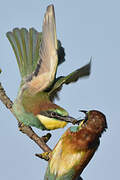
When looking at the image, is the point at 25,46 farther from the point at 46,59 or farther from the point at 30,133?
the point at 30,133

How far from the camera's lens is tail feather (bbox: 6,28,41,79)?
485 cm

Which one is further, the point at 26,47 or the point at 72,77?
the point at 26,47

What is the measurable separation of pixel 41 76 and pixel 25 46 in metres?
0.75

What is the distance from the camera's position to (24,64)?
4855mm

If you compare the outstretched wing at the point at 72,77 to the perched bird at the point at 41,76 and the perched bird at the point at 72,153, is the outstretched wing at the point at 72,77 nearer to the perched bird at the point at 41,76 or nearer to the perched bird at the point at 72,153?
the perched bird at the point at 41,76

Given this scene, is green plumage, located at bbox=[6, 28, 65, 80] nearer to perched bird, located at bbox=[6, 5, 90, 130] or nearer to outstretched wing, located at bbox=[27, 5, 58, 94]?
perched bird, located at bbox=[6, 5, 90, 130]

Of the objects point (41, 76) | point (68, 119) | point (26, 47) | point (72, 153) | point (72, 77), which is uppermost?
point (26, 47)

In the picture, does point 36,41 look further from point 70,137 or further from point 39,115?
point 70,137

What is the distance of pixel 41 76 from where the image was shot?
14.3 ft

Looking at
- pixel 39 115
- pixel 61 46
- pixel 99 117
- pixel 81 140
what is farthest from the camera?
pixel 61 46

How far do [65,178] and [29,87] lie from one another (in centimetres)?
105

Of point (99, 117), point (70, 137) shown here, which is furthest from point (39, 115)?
point (99, 117)

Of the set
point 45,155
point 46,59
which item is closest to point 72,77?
point 46,59

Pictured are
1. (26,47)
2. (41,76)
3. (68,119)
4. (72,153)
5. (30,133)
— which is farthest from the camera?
(26,47)
